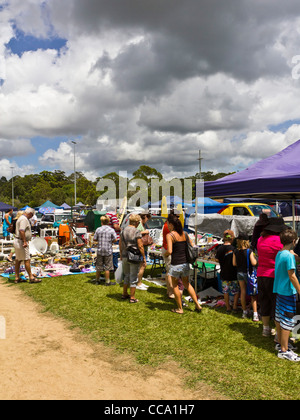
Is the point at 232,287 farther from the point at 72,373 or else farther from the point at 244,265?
the point at 72,373

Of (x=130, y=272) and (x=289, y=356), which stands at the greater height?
A: (x=130, y=272)

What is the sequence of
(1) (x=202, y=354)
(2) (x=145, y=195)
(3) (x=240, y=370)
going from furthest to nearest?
(2) (x=145, y=195), (1) (x=202, y=354), (3) (x=240, y=370)

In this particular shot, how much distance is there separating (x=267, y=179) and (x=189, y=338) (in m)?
2.66

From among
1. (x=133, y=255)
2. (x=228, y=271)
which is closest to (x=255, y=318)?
(x=228, y=271)

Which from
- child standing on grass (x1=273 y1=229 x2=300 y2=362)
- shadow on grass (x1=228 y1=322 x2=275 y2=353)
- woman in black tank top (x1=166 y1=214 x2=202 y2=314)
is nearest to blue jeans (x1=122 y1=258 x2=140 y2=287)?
woman in black tank top (x1=166 y1=214 x2=202 y2=314)

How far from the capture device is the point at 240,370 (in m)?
3.52

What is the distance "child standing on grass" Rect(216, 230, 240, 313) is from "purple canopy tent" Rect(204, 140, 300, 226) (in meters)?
0.88

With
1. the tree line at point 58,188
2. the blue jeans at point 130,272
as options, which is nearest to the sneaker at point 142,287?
the blue jeans at point 130,272

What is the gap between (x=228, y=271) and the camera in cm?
534

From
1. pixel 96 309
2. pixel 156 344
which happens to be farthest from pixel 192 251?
pixel 96 309

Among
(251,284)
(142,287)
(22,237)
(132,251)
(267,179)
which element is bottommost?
(142,287)
